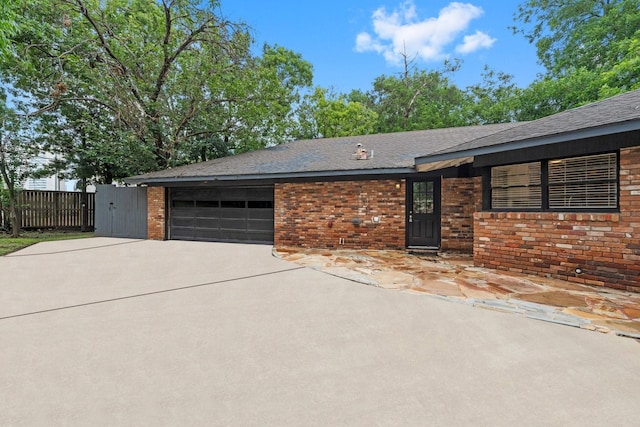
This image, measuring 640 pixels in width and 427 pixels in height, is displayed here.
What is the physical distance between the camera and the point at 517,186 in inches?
A: 231

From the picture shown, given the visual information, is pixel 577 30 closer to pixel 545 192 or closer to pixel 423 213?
pixel 423 213

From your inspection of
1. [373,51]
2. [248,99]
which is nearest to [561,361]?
[248,99]

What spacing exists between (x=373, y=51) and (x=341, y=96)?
15.2 ft

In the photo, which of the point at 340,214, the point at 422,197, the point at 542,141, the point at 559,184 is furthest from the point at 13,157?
the point at 559,184

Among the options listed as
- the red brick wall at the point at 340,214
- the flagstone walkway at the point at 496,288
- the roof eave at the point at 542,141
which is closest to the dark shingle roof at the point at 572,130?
the roof eave at the point at 542,141

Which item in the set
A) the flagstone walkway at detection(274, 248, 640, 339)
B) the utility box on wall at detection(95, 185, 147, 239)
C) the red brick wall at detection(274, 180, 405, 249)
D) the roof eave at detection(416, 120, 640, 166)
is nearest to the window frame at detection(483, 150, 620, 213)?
the roof eave at detection(416, 120, 640, 166)

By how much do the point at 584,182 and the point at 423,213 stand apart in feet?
12.6

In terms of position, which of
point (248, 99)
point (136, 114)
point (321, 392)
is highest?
point (248, 99)

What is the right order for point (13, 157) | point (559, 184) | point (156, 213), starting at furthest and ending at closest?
point (13, 157)
point (156, 213)
point (559, 184)

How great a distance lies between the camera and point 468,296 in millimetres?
4258

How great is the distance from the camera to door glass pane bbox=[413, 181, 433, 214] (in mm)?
8484

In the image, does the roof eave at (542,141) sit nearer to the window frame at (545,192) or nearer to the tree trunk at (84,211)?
the window frame at (545,192)

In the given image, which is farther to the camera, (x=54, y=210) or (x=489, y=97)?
(x=489, y=97)

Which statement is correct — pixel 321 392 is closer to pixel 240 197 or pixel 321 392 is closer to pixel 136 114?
pixel 240 197
